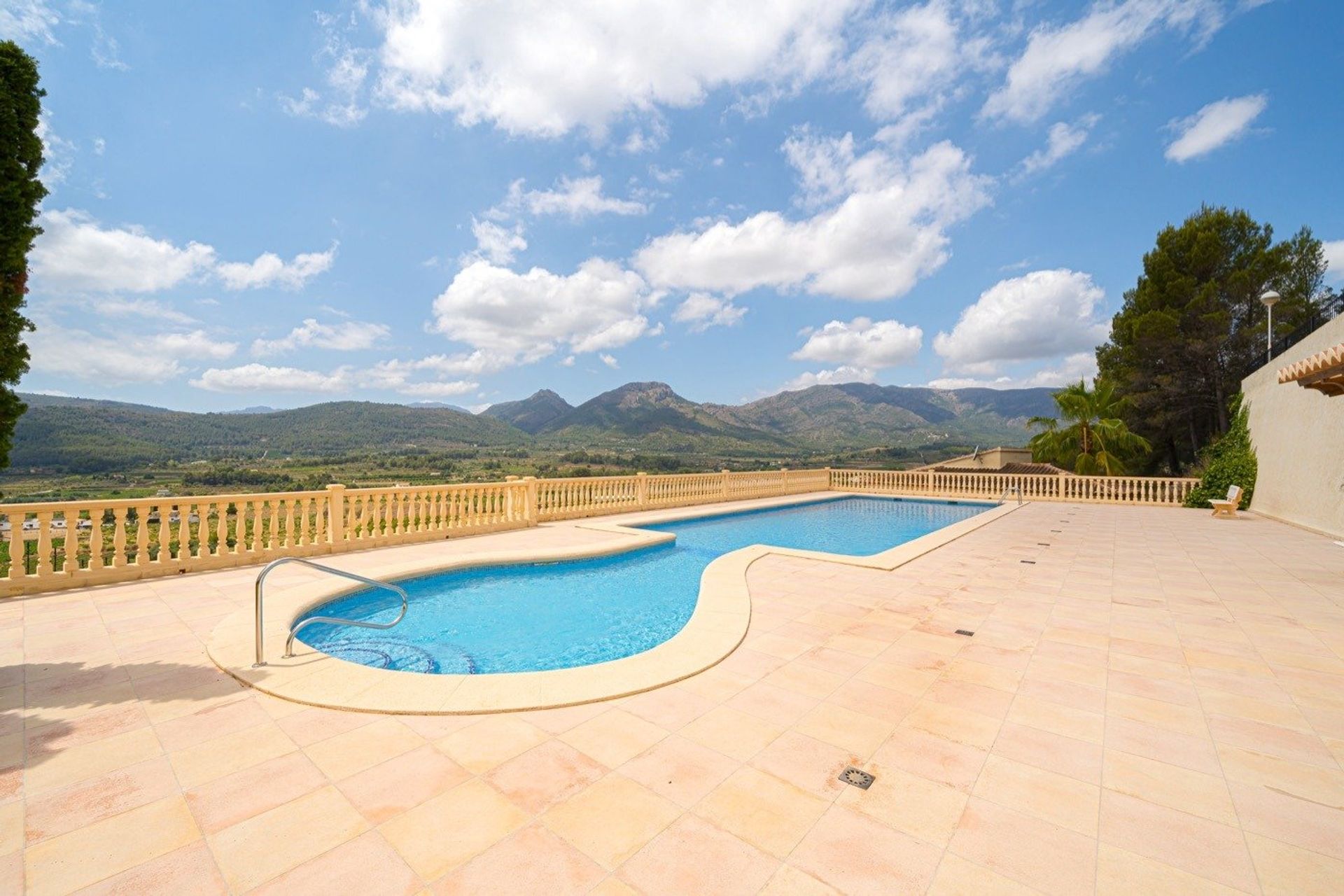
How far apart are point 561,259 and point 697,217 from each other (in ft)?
17.1

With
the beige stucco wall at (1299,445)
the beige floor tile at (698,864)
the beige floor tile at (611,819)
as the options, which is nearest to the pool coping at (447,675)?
the beige floor tile at (611,819)

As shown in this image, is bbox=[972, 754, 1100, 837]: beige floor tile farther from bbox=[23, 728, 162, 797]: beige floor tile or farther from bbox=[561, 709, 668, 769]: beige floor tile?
bbox=[23, 728, 162, 797]: beige floor tile

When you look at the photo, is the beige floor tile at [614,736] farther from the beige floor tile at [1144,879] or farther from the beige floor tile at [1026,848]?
the beige floor tile at [1144,879]

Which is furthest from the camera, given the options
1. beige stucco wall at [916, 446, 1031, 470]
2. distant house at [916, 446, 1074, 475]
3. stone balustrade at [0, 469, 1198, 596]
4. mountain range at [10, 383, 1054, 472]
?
mountain range at [10, 383, 1054, 472]

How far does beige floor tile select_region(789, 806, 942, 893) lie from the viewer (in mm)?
2016

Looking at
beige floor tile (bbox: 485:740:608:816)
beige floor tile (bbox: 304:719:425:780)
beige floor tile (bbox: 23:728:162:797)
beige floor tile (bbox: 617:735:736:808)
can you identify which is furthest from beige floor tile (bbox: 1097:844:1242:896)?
beige floor tile (bbox: 23:728:162:797)

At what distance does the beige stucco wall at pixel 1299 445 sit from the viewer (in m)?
10.4

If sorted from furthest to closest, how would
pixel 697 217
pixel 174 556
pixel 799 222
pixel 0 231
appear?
1. pixel 697 217
2. pixel 799 222
3. pixel 174 556
4. pixel 0 231

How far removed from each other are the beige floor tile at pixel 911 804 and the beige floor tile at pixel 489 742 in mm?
1786

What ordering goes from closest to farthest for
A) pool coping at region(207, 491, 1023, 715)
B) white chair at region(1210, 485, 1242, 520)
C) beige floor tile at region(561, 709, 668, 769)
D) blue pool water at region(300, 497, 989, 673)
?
1. beige floor tile at region(561, 709, 668, 769)
2. pool coping at region(207, 491, 1023, 715)
3. blue pool water at region(300, 497, 989, 673)
4. white chair at region(1210, 485, 1242, 520)

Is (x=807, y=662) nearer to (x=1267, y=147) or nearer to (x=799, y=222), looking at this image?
(x=799, y=222)

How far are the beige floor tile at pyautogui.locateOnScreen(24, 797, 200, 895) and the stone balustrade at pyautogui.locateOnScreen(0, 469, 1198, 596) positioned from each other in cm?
614

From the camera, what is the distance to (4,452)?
424 cm

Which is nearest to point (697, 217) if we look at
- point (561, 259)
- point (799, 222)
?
point (799, 222)
